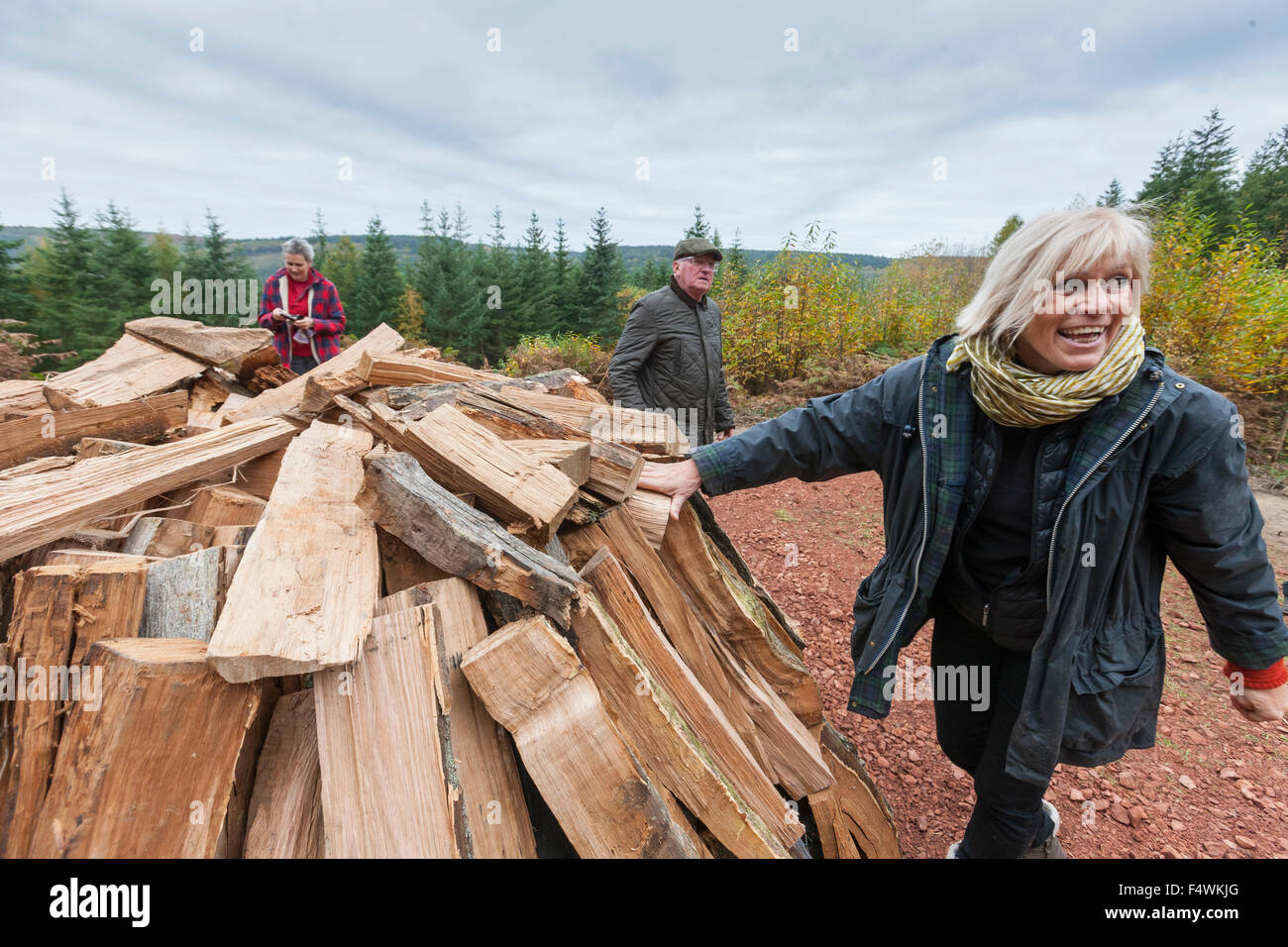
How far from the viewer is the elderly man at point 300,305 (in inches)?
209

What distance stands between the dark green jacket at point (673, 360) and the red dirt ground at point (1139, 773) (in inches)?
60.3

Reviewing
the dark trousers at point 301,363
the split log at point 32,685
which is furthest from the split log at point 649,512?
the dark trousers at point 301,363

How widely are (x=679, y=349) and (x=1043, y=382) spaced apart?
9.56 feet

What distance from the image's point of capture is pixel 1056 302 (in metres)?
1.58

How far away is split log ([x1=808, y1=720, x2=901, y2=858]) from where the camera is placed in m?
2.23

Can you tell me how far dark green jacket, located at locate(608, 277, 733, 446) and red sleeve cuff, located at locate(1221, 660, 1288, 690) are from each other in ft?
10.0

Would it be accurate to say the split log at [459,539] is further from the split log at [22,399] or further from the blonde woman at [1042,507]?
the split log at [22,399]

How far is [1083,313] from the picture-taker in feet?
5.12

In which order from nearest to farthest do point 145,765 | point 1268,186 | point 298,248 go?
point 145,765
point 298,248
point 1268,186

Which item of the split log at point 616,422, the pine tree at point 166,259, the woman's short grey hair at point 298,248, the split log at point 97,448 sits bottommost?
the split log at point 97,448

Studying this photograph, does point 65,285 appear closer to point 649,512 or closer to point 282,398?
point 282,398

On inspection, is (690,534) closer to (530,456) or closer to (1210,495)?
(530,456)

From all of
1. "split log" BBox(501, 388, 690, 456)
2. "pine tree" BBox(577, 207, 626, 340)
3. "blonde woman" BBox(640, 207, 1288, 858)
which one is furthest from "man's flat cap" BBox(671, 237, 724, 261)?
"pine tree" BBox(577, 207, 626, 340)

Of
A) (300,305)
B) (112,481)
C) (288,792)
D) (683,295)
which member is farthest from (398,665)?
(300,305)
